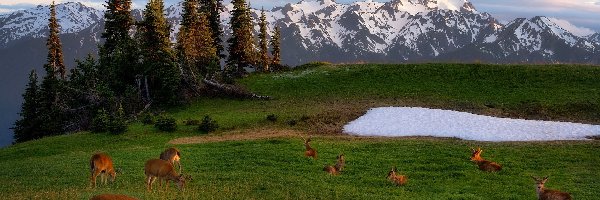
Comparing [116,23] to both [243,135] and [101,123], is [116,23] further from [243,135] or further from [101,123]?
[243,135]

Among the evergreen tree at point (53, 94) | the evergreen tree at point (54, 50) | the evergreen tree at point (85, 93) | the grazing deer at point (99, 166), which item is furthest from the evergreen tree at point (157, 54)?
the grazing deer at point (99, 166)

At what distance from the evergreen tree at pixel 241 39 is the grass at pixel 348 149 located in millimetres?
8298

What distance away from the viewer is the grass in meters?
19.4

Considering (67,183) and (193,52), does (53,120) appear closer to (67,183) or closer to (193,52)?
(193,52)

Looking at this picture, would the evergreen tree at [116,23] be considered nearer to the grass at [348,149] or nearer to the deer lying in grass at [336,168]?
the grass at [348,149]

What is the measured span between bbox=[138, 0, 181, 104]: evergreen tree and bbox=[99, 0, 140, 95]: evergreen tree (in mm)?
1524

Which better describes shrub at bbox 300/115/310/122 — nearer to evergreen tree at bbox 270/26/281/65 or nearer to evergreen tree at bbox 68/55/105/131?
evergreen tree at bbox 68/55/105/131

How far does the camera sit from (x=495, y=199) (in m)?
18.2

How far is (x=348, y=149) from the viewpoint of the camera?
2906 centimetres

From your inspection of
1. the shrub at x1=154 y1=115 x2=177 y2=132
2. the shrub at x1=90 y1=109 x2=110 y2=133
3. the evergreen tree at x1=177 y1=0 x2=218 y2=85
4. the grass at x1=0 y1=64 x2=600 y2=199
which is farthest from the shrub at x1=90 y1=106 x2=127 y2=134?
the evergreen tree at x1=177 y1=0 x2=218 y2=85

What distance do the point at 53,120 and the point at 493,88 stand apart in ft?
136

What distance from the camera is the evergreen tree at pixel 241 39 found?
215ft

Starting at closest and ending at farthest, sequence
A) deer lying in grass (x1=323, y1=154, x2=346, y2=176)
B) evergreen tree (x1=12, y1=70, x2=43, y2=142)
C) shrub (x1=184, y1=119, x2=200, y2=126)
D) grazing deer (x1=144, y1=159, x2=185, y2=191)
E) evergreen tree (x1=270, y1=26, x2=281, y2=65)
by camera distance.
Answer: grazing deer (x1=144, y1=159, x2=185, y2=191) → deer lying in grass (x1=323, y1=154, x2=346, y2=176) → shrub (x1=184, y1=119, x2=200, y2=126) → evergreen tree (x1=12, y1=70, x2=43, y2=142) → evergreen tree (x1=270, y1=26, x2=281, y2=65)

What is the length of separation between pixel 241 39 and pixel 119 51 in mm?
15635
